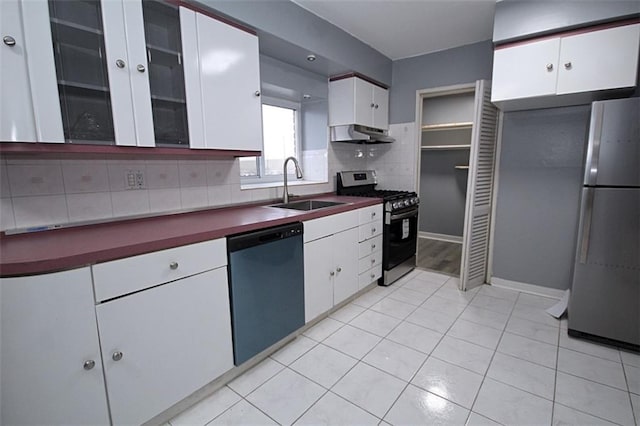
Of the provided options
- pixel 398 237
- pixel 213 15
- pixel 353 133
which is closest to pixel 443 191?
pixel 398 237

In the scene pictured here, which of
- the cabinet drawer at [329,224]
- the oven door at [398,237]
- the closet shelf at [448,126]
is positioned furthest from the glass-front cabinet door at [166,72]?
the closet shelf at [448,126]

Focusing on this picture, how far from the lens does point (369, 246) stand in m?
2.79

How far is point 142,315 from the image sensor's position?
50.5 inches

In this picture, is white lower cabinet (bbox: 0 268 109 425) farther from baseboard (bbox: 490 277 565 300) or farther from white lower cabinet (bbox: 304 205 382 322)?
baseboard (bbox: 490 277 565 300)

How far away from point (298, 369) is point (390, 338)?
71 cm

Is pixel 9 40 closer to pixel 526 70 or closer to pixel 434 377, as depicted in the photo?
pixel 434 377

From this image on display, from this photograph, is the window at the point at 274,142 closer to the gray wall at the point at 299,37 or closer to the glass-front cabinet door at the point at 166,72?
the gray wall at the point at 299,37

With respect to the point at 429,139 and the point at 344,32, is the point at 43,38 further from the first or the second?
the point at 429,139

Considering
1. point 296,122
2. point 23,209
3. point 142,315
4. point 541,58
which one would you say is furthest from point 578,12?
point 23,209

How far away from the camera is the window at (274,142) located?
2.79m

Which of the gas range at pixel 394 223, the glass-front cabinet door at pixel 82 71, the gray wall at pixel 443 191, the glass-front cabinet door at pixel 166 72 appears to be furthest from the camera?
the gray wall at pixel 443 191

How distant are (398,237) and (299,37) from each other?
2.05 meters

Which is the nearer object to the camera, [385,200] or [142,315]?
[142,315]

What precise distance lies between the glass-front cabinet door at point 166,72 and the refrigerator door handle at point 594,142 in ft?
8.36
